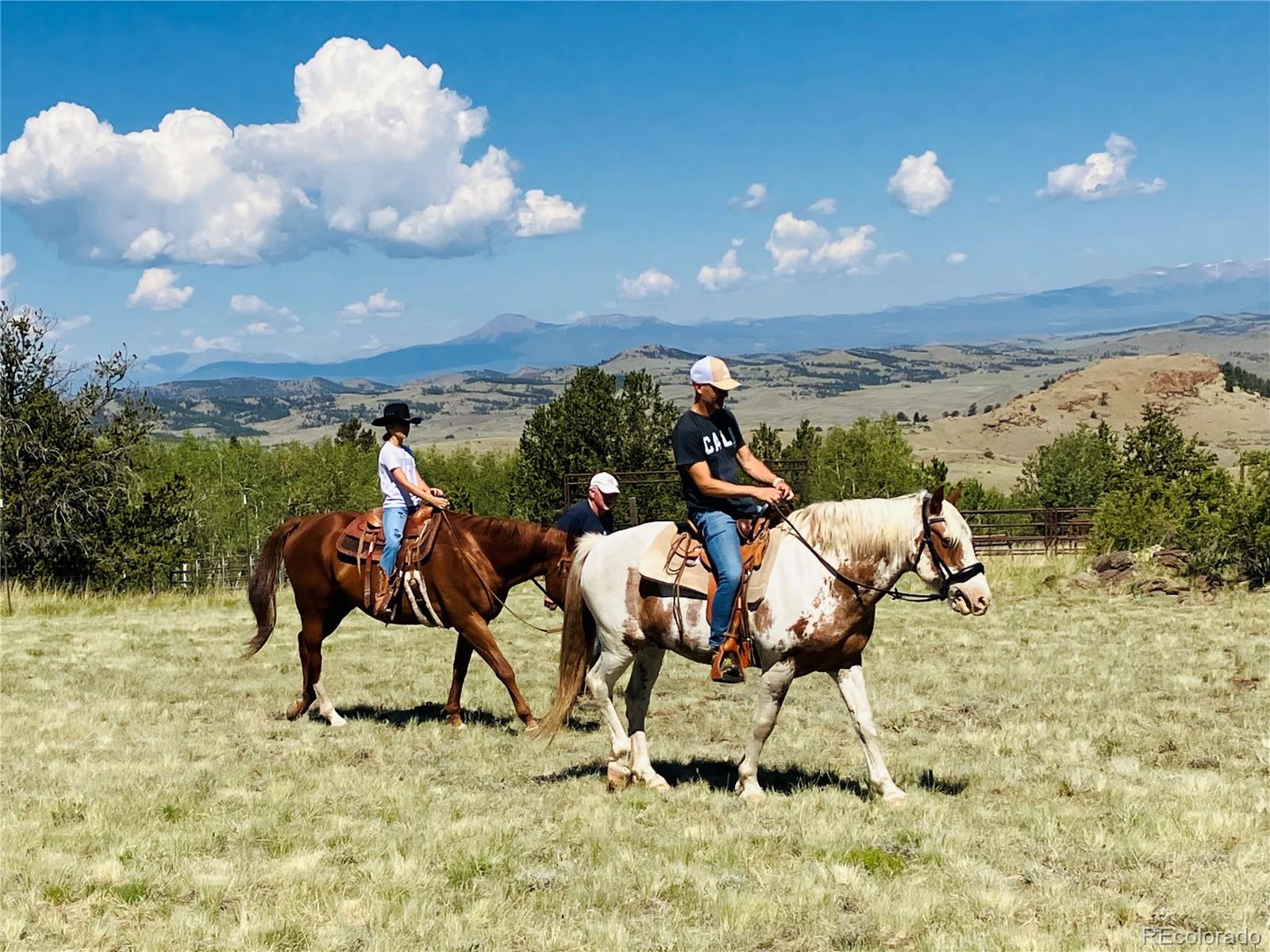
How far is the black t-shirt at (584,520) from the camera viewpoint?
478 inches

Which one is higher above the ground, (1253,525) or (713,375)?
(713,375)

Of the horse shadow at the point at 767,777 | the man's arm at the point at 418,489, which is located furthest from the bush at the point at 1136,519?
the man's arm at the point at 418,489

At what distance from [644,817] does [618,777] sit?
924mm

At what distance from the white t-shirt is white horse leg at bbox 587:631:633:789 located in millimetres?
3459

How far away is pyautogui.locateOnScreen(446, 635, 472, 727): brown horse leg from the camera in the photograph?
11977 millimetres

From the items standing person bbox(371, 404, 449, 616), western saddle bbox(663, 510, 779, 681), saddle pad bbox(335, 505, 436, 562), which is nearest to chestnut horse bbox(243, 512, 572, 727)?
saddle pad bbox(335, 505, 436, 562)

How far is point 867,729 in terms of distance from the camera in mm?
8492

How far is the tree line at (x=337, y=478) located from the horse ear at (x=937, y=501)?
26.5ft

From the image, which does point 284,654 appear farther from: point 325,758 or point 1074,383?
point 1074,383

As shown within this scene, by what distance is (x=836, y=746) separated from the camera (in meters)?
10.8

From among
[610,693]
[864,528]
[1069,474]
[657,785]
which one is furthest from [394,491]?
[1069,474]

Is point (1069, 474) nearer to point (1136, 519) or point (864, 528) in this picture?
point (1136, 519)

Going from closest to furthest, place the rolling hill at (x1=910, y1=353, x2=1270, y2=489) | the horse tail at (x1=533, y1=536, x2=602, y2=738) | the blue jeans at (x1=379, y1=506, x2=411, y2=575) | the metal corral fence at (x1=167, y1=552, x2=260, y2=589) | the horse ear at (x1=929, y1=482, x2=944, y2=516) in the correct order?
the horse ear at (x1=929, y1=482, x2=944, y2=516) < the horse tail at (x1=533, y1=536, x2=602, y2=738) < the blue jeans at (x1=379, y1=506, x2=411, y2=575) < the metal corral fence at (x1=167, y1=552, x2=260, y2=589) < the rolling hill at (x1=910, y1=353, x2=1270, y2=489)

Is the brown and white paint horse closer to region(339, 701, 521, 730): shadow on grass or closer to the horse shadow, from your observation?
the horse shadow
